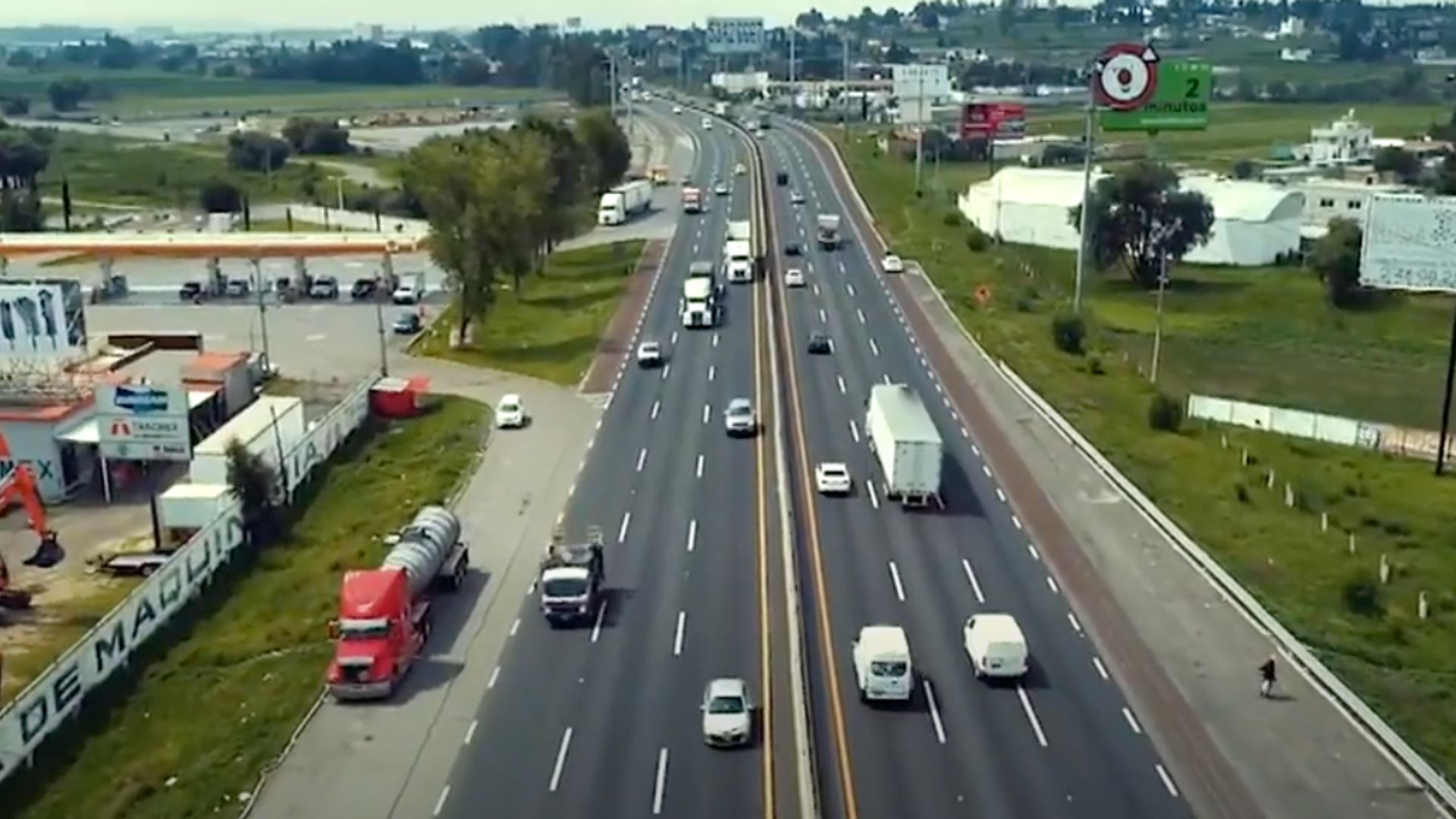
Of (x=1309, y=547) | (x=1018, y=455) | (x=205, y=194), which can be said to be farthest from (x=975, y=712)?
(x=205, y=194)

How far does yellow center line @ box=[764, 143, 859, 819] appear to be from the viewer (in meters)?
30.0

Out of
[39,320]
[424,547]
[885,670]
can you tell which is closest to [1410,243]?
[885,670]

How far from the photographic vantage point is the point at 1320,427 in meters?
61.9

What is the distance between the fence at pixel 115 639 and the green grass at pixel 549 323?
20.4 metres

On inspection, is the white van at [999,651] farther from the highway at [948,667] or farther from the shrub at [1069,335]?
the shrub at [1069,335]

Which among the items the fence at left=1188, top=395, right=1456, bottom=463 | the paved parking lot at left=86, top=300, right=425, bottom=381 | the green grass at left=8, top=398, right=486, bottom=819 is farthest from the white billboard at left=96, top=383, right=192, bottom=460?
the fence at left=1188, top=395, right=1456, bottom=463

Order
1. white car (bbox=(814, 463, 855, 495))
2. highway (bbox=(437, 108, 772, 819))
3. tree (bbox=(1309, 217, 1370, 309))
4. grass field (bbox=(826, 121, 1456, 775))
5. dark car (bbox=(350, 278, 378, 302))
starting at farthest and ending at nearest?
tree (bbox=(1309, 217, 1370, 309)) < dark car (bbox=(350, 278, 378, 302)) < white car (bbox=(814, 463, 855, 495)) < grass field (bbox=(826, 121, 1456, 775)) < highway (bbox=(437, 108, 772, 819))

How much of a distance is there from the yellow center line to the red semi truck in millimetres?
9932

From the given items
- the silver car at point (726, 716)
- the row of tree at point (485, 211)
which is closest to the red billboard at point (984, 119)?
the row of tree at point (485, 211)

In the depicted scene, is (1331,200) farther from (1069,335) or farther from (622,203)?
(1069,335)

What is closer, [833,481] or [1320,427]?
[833,481]

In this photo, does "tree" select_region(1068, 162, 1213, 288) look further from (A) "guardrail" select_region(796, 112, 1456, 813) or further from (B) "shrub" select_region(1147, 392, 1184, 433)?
(B) "shrub" select_region(1147, 392, 1184, 433)

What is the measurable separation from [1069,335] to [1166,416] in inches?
584

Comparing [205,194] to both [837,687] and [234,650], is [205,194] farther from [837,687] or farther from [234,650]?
[837,687]
